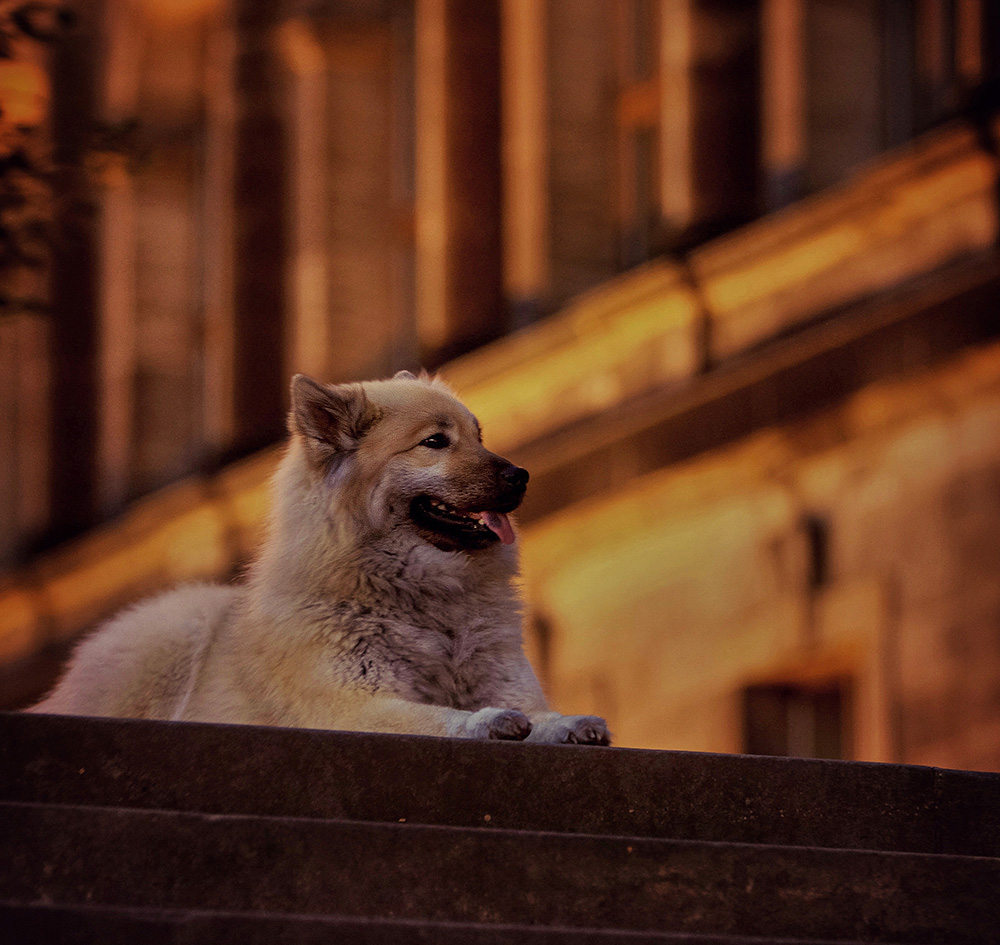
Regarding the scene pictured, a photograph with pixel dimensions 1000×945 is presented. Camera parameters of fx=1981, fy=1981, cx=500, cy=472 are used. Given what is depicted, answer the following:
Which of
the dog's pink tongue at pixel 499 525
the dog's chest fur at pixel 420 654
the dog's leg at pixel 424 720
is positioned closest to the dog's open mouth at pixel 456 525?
the dog's pink tongue at pixel 499 525

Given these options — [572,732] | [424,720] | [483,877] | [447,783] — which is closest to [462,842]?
[483,877]

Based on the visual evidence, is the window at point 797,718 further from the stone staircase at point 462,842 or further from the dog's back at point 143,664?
the stone staircase at point 462,842

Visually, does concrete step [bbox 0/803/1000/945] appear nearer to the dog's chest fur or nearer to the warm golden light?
the dog's chest fur

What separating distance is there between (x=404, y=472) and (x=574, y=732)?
147 cm

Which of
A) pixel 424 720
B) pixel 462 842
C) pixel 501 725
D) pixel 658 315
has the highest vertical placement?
pixel 658 315

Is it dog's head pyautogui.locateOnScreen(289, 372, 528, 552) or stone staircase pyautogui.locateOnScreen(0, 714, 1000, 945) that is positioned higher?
dog's head pyautogui.locateOnScreen(289, 372, 528, 552)

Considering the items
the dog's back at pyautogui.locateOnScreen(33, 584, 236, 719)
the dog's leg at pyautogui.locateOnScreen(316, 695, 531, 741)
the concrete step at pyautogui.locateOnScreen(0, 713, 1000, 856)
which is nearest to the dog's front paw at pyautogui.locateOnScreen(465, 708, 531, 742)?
the dog's leg at pyautogui.locateOnScreen(316, 695, 531, 741)

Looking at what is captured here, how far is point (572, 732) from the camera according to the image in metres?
6.61

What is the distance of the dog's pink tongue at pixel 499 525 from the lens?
7.64m

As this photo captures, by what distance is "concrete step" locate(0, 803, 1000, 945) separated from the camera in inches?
217

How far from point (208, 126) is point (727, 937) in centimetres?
2498

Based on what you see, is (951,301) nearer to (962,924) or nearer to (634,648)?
(634,648)

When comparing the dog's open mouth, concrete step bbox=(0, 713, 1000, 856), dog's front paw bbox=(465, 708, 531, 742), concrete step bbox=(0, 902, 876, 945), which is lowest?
concrete step bbox=(0, 902, 876, 945)

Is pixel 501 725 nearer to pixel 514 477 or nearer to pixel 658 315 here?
pixel 514 477
